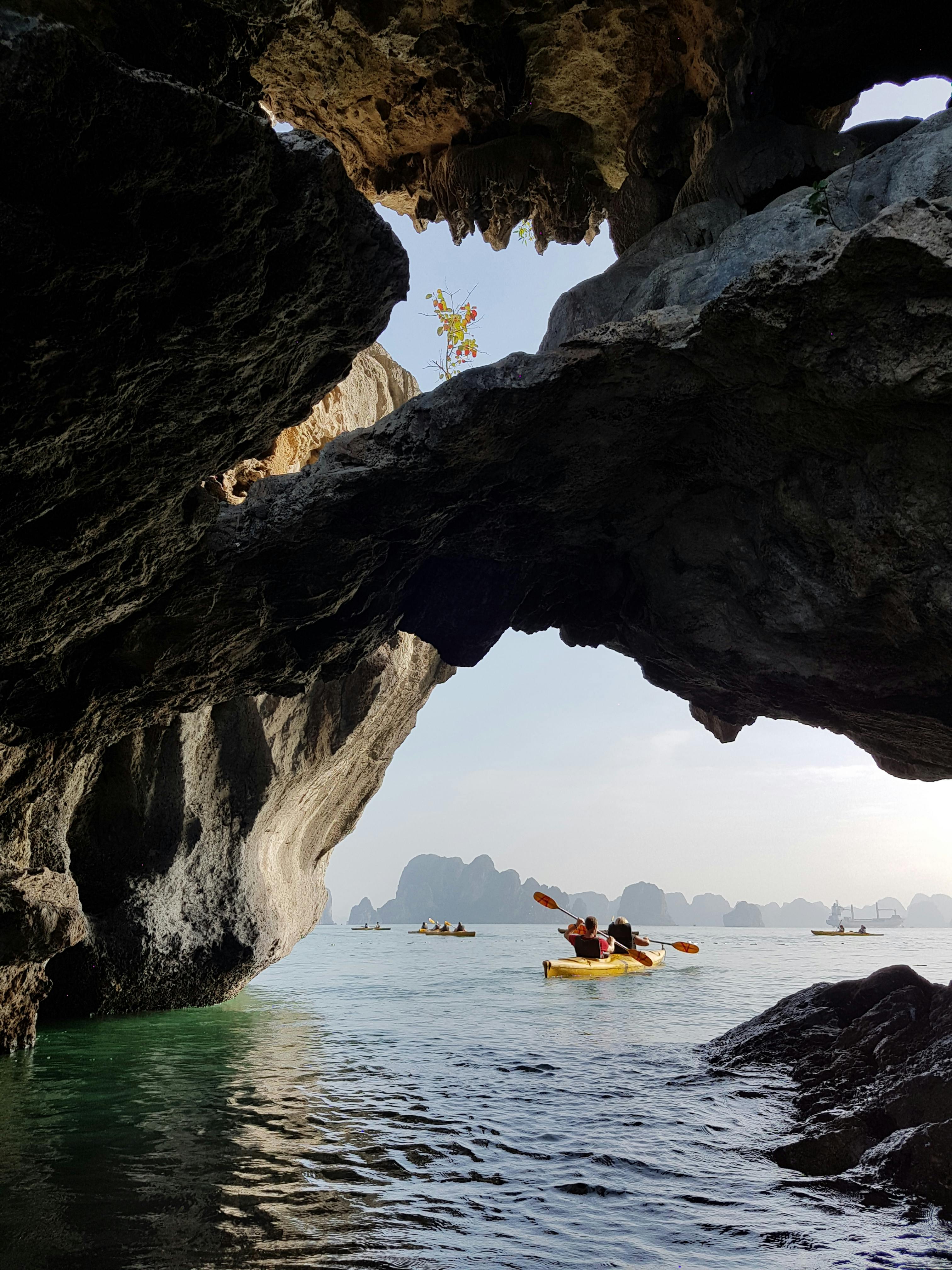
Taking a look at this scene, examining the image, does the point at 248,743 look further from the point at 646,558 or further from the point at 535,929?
the point at 535,929

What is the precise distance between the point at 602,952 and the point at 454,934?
1051 inches

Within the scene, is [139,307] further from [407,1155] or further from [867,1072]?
[867,1072]

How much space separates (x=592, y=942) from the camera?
18516 mm

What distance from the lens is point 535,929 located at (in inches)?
4151

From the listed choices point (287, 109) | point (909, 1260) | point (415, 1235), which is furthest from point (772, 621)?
point (287, 109)

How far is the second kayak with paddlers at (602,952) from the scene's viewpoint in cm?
1783

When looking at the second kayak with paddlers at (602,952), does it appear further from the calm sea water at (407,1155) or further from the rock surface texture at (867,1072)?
the rock surface texture at (867,1072)

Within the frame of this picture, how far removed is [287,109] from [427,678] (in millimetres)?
9296

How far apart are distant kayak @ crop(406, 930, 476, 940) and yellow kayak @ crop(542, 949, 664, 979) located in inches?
974

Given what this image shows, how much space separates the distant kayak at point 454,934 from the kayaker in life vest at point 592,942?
24482 millimetres

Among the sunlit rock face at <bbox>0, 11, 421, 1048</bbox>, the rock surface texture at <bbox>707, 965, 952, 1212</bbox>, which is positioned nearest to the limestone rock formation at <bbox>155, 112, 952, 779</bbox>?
the sunlit rock face at <bbox>0, 11, 421, 1048</bbox>

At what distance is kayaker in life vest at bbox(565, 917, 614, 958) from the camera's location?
60.6ft

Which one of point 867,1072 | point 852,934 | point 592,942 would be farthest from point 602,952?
point 852,934

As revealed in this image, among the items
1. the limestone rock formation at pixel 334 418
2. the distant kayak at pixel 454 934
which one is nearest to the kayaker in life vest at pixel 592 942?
the limestone rock formation at pixel 334 418
